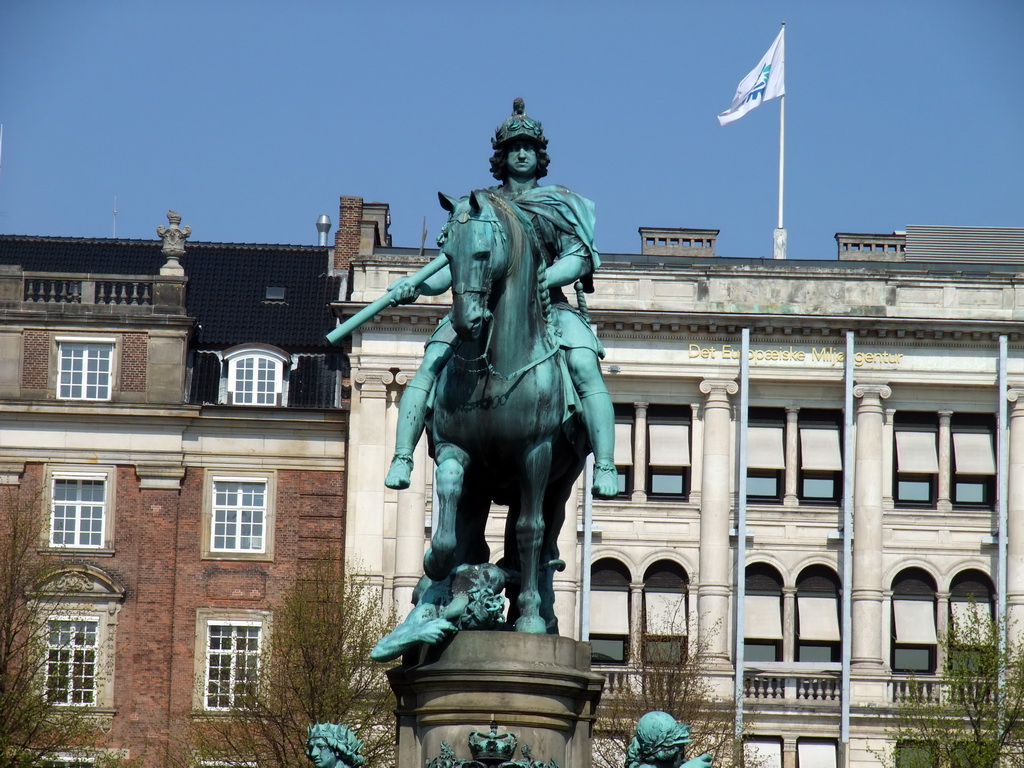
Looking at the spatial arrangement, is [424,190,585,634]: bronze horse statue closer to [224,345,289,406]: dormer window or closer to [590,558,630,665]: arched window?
[590,558,630,665]: arched window

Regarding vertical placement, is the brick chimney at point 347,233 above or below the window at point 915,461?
above

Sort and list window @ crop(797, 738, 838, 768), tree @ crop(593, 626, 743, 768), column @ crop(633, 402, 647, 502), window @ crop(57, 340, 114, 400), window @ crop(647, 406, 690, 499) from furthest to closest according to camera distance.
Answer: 1. window @ crop(647, 406, 690, 499)
2. column @ crop(633, 402, 647, 502)
3. window @ crop(57, 340, 114, 400)
4. window @ crop(797, 738, 838, 768)
5. tree @ crop(593, 626, 743, 768)

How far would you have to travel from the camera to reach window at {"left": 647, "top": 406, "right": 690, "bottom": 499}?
6012 centimetres

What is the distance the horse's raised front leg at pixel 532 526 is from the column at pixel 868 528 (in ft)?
150

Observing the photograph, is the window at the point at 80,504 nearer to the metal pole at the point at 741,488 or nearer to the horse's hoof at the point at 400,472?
the metal pole at the point at 741,488

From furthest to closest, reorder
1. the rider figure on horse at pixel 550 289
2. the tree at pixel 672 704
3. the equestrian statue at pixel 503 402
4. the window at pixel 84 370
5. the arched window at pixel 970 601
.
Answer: the window at pixel 84 370
the arched window at pixel 970 601
the tree at pixel 672 704
the rider figure on horse at pixel 550 289
the equestrian statue at pixel 503 402

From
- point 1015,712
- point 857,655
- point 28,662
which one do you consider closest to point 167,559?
point 28,662

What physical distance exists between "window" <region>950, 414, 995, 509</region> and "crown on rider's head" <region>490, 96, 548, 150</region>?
46942mm

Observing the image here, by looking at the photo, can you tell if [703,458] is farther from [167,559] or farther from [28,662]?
[28,662]

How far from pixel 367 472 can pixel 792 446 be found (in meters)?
11.3

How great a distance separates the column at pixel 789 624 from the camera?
58.9 m

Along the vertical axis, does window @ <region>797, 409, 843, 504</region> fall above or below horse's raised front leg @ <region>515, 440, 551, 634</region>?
above

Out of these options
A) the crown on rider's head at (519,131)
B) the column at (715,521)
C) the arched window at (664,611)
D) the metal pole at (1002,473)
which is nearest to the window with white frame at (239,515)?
the arched window at (664,611)

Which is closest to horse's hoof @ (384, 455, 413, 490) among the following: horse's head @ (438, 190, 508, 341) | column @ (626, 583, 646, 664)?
horse's head @ (438, 190, 508, 341)
